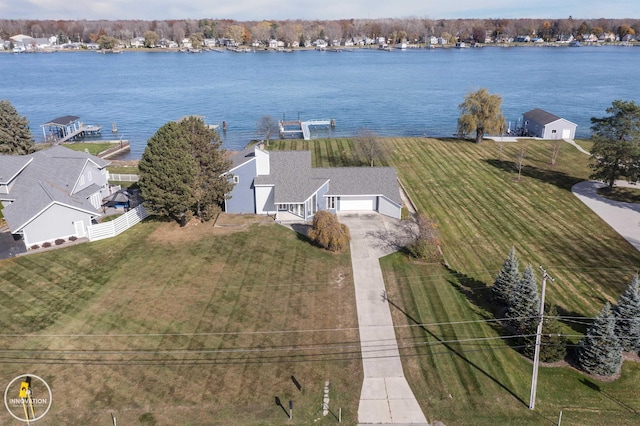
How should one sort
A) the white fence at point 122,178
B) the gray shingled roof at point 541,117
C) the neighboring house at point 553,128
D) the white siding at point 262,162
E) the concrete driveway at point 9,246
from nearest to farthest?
the concrete driveway at point 9,246 < the white siding at point 262,162 < the white fence at point 122,178 < the neighboring house at point 553,128 < the gray shingled roof at point 541,117

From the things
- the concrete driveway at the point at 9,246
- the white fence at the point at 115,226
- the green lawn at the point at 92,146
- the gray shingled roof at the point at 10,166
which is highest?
the gray shingled roof at the point at 10,166

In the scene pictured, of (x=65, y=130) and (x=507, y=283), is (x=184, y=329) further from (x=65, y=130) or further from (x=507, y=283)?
(x=65, y=130)

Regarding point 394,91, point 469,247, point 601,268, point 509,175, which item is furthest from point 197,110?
point 601,268

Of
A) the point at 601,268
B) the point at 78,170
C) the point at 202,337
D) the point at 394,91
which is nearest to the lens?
the point at 202,337

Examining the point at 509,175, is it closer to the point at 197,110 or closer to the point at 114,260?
the point at 114,260

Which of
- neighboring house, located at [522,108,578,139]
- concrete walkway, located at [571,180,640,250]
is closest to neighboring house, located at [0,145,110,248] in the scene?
concrete walkway, located at [571,180,640,250]

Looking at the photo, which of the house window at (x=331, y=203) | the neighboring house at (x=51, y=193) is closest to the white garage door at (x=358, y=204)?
the house window at (x=331, y=203)

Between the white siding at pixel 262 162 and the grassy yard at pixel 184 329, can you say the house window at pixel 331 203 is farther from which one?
the grassy yard at pixel 184 329
